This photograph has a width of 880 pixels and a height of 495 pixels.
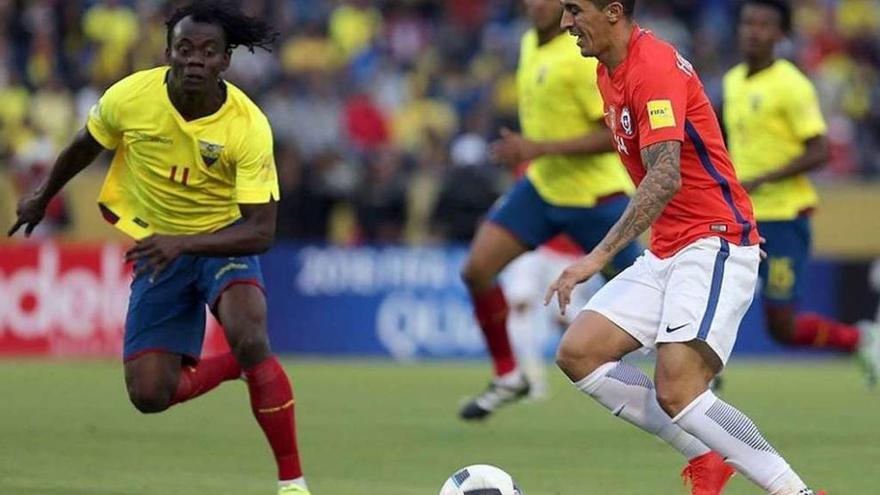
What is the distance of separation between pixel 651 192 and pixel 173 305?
281 cm

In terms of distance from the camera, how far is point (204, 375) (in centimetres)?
972

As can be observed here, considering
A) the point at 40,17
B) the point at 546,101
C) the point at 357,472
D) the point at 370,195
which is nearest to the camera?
the point at 357,472

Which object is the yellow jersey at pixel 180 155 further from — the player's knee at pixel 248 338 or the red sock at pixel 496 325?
the red sock at pixel 496 325

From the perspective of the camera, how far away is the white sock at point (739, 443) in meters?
7.64

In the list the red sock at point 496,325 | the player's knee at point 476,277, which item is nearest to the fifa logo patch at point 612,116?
the player's knee at point 476,277

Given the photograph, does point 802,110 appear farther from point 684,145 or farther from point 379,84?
point 379,84

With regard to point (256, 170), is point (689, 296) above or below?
below

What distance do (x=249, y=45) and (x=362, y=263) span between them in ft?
38.5

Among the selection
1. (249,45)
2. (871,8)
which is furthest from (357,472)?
(871,8)

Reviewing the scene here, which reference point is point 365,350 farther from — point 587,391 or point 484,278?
point 587,391

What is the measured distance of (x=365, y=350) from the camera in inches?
811

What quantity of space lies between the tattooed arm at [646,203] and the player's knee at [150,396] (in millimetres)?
2605

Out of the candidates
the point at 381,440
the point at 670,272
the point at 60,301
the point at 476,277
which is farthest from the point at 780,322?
the point at 60,301

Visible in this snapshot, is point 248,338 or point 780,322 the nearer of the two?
point 248,338
